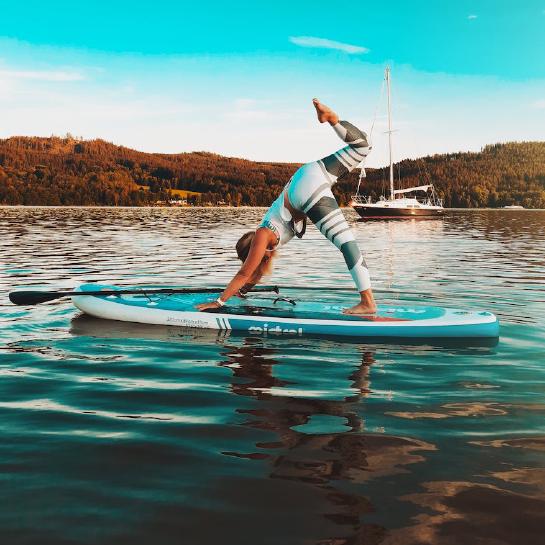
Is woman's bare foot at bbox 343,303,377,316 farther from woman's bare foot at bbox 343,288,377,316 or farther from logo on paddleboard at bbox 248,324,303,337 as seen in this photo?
logo on paddleboard at bbox 248,324,303,337

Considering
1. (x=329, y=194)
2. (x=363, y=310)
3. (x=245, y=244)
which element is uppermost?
(x=329, y=194)

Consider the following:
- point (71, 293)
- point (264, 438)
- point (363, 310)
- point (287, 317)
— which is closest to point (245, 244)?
point (287, 317)

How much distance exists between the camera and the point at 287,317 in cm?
911

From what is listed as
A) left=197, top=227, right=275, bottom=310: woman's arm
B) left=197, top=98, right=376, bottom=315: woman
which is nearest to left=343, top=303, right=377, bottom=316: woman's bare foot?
left=197, top=98, right=376, bottom=315: woman

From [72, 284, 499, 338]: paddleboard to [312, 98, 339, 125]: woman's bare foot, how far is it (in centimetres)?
289

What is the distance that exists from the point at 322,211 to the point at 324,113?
1.41 metres

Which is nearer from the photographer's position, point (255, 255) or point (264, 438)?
point (264, 438)

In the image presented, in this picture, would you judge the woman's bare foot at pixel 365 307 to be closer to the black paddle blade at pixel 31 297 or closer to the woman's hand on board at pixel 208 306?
the woman's hand on board at pixel 208 306

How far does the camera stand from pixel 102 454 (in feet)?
15.0

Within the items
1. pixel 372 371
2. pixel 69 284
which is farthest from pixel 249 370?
pixel 69 284

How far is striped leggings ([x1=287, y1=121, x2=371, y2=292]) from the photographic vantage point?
28.8 ft

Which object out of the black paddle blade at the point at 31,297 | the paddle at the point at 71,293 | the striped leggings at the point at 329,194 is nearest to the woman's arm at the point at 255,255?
the striped leggings at the point at 329,194

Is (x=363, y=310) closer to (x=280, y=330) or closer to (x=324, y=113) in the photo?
(x=280, y=330)

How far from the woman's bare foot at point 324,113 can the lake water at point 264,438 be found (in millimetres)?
3182
